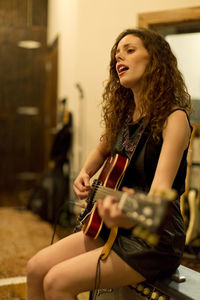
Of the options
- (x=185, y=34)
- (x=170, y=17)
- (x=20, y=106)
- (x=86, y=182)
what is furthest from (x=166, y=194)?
(x=20, y=106)

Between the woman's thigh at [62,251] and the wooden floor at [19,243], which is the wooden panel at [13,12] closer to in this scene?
the wooden floor at [19,243]

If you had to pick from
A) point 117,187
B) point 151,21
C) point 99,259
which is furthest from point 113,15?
point 99,259

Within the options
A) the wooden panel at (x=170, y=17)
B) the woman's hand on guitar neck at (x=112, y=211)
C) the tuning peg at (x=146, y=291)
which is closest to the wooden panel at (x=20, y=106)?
the wooden panel at (x=170, y=17)

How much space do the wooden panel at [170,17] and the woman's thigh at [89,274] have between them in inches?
85.8

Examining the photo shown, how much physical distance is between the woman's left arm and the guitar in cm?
12

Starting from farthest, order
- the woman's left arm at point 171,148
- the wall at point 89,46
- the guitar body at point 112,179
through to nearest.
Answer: the wall at point 89,46, the guitar body at point 112,179, the woman's left arm at point 171,148

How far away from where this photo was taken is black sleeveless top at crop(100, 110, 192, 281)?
124 centimetres

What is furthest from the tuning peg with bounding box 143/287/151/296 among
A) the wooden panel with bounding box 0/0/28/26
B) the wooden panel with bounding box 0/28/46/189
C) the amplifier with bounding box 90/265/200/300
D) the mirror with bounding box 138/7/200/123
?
the wooden panel with bounding box 0/0/28/26

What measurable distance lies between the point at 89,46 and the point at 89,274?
277 cm

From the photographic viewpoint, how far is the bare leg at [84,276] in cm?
121

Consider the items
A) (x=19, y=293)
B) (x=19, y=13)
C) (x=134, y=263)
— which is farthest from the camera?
(x=19, y=13)

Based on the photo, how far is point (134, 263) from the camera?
1.23 metres

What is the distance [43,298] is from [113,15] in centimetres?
266

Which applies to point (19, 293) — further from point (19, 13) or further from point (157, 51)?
point (19, 13)
